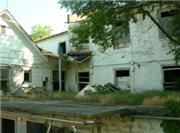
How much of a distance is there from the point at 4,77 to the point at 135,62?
874 cm

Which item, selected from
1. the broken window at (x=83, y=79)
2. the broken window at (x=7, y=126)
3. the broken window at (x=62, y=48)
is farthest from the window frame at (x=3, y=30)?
the broken window at (x=7, y=126)

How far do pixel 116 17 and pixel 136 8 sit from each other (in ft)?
2.84

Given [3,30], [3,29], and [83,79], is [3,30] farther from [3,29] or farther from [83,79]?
[83,79]

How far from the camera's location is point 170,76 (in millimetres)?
12594

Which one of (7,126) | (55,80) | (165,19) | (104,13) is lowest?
(7,126)

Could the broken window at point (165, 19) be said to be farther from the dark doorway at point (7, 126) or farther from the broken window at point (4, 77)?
the broken window at point (4, 77)

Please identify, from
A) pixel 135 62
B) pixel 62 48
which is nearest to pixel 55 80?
pixel 62 48

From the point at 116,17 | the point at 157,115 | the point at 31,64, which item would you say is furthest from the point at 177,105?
the point at 31,64

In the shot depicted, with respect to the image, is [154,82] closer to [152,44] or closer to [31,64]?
[152,44]

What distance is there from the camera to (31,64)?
15406 millimetres

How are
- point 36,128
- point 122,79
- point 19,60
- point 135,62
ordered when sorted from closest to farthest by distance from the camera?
1. point 36,128
2. point 135,62
3. point 122,79
4. point 19,60

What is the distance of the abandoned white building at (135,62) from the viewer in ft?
41.0

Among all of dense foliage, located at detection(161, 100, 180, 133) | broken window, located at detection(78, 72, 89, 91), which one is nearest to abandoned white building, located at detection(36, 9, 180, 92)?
broken window, located at detection(78, 72, 89, 91)

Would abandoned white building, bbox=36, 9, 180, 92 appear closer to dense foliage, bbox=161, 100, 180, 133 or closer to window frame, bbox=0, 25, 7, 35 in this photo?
window frame, bbox=0, 25, 7, 35
